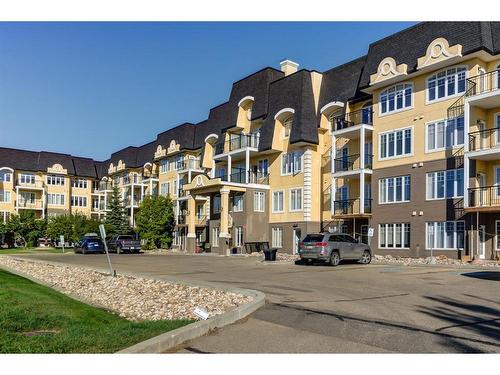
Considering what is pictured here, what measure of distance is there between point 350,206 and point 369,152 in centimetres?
410

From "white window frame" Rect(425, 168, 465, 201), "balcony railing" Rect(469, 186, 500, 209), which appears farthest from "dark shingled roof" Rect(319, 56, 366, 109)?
"balcony railing" Rect(469, 186, 500, 209)

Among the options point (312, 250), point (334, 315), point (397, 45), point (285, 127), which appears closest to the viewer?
point (334, 315)

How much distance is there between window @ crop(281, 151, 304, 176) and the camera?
38062mm

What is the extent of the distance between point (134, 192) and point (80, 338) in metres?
61.5

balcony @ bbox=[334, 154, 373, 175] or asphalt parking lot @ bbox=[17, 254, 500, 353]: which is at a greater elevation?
balcony @ bbox=[334, 154, 373, 175]

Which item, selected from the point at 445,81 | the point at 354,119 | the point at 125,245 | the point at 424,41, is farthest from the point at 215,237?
the point at 424,41

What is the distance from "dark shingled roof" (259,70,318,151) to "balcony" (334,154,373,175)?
2622 millimetres

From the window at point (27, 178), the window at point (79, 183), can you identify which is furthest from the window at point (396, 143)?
the window at point (79, 183)

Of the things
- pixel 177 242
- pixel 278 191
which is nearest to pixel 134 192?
pixel 177 242

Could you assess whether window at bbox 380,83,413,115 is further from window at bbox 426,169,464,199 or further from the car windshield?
the car windshield

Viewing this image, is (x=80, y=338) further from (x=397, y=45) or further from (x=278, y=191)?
(x=278, y=191)

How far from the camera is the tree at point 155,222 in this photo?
50906mm

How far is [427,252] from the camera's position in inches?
1110

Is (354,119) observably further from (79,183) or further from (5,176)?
(79,183)
